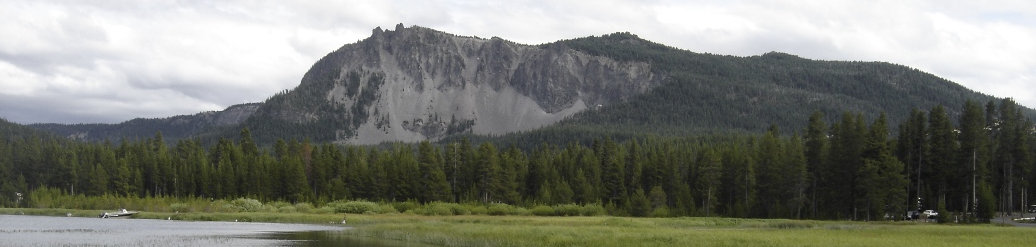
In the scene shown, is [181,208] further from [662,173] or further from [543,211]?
[662,173]

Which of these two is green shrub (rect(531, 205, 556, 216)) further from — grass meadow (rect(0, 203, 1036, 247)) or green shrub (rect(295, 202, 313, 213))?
green shrub (rect(295, 202, 313, 213))

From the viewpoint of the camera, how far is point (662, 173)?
12706 cm

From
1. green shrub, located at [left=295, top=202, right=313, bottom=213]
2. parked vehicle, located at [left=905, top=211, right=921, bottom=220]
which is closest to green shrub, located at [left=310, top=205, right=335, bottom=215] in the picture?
green shrub, located at [left=295, top=202, right=313, bottom=213]

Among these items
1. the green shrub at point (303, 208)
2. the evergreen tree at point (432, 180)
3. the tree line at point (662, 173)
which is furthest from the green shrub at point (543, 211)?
the green shrub at point (303, 208)

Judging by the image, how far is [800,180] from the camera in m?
104

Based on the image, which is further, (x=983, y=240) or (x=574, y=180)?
(x=574, y=180)

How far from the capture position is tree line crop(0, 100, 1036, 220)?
328ft

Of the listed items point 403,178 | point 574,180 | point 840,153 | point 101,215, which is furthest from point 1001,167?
point 101,215

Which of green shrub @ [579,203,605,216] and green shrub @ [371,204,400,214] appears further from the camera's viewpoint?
green shrub @ [371,204,400,214]

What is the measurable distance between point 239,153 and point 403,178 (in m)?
35.2

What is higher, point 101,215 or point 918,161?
point 918,161

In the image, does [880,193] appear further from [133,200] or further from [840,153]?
[133,200]

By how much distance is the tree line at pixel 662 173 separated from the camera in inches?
3935

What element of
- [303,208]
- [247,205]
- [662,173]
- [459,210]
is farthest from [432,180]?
[662,173]
